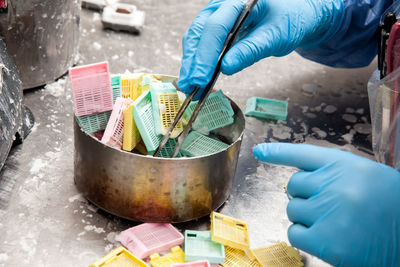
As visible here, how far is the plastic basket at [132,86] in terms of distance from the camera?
4.38ft

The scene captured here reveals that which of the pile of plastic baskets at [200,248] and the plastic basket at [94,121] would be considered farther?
the plastic basket at [94,121]

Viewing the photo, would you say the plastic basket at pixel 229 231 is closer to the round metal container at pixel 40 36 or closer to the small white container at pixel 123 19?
the round metal container at pixel 40 36

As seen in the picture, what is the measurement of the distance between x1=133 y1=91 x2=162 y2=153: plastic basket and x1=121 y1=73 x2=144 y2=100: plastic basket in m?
0.08

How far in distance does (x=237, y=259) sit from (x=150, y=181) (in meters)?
0.28

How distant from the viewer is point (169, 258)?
3.72 ft

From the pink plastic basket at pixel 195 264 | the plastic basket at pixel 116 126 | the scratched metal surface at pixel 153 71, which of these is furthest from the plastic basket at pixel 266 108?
the pink plastic basket at pixel 195 264

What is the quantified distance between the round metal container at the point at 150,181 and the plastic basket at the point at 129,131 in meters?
0.10

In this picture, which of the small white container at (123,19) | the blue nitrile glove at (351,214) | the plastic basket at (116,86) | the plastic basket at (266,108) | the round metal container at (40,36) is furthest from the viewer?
the small white container at (123,19)

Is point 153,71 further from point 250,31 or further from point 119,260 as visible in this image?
point 119,260

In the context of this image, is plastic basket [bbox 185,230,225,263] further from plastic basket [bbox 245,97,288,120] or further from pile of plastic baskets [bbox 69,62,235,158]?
plastic basket [bbox 245,97,288,120]

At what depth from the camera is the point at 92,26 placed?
82.0 inches

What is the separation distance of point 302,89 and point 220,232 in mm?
915

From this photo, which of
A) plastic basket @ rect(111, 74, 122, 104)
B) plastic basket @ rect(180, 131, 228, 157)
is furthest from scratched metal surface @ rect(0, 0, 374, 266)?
plastic basket @ rect(111, 74, 122, 104)

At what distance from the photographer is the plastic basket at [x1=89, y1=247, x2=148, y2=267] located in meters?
1.08
